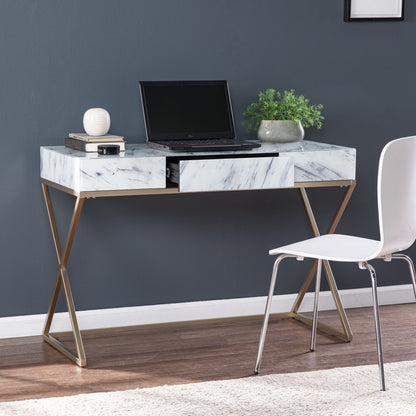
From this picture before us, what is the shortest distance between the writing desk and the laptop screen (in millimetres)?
125

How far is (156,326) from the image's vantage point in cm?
348

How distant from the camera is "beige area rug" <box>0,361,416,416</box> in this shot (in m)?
2.53

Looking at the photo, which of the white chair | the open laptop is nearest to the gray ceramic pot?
the open laptop

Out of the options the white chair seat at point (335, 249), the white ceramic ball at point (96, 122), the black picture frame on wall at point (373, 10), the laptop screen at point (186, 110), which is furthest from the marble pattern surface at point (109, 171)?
the black picture frame on wall at point (373, 10)

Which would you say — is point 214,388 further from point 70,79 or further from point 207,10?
point 207,10

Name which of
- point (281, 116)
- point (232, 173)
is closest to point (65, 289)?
point (232, 173)

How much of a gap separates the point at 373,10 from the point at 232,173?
120cm

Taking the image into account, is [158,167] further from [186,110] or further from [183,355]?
[183,355]

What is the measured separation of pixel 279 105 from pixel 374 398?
132 centimetres

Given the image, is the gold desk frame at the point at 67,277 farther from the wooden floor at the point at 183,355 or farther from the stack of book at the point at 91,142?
the stack of book at the point at 91,142

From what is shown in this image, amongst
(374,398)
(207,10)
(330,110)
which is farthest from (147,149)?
(374,398)

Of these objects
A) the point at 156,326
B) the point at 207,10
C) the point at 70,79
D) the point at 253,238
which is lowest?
the point at 156,326

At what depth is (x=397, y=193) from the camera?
105 inches

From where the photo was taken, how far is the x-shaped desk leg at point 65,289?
117 inches
